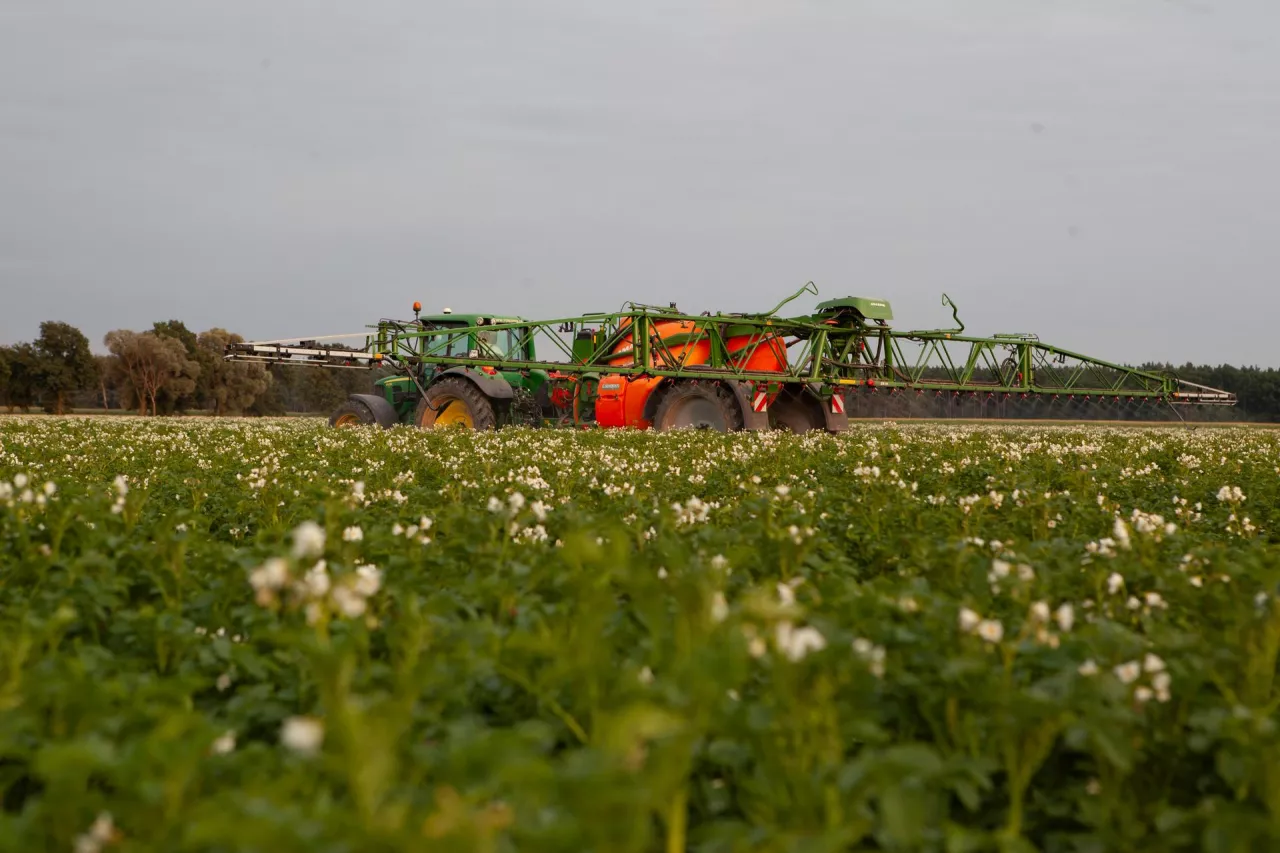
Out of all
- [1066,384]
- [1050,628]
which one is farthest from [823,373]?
[1050,628]

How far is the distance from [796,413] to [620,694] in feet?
69.2

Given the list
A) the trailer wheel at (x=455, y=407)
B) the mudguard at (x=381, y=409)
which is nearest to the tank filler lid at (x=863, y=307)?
the trailer wheel at (x=455, y=407)

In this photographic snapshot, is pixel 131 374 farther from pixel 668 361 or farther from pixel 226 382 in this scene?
pixel 668 361

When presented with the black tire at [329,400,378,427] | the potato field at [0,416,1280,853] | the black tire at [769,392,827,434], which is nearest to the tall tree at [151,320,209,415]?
the black tire at [329,400,378,427]

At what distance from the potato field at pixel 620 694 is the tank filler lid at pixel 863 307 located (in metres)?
16.9

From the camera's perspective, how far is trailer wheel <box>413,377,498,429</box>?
71.5 ft

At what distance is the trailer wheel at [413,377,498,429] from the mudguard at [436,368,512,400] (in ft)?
0.56

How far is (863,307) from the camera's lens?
2247cm

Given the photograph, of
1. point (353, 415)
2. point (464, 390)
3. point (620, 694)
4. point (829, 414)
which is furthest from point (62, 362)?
point (620, 694)

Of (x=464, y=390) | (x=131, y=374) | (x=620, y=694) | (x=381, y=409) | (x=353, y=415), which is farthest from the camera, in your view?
(x=131, y=374)

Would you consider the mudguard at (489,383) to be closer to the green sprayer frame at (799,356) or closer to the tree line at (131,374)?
the green sprayer frame at (799,356)

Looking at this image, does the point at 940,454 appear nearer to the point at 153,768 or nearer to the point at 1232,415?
the point at 153,768

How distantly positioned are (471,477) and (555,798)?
8322 mm

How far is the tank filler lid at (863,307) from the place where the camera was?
22.4 metres
